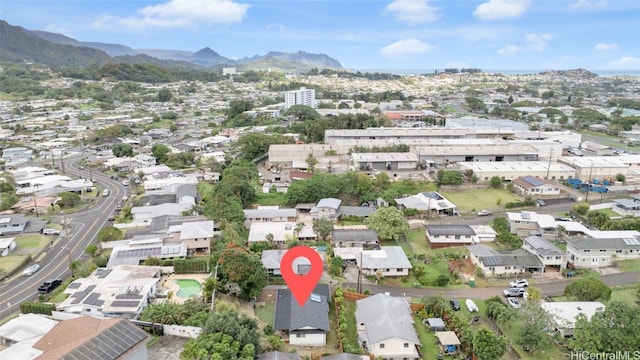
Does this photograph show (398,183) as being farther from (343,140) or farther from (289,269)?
(289,269)

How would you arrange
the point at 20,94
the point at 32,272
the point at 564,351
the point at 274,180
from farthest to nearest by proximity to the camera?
the point at 20,94
the point at 274,180
the point at 32,272
the point at 564,351

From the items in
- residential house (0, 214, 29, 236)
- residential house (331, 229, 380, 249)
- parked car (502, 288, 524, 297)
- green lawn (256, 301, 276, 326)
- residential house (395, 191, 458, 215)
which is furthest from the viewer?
residential house (395, 191, 458, 215)

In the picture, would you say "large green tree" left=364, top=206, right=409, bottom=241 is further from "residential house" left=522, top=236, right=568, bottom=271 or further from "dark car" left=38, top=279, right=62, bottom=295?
"dark car" left=38, top=279, right=62, bottom=295

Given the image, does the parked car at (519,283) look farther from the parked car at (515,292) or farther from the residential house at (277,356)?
the residential house at (277,356)

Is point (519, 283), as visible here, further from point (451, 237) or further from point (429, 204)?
point (429, 204)

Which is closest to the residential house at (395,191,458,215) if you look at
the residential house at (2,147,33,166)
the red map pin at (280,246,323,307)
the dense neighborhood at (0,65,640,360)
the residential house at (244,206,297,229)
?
the dense neighborhood at (0,65,640,360)

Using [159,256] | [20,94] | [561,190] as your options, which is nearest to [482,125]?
[561,190]

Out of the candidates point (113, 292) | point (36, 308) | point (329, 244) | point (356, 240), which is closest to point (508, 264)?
point (356, 240)
